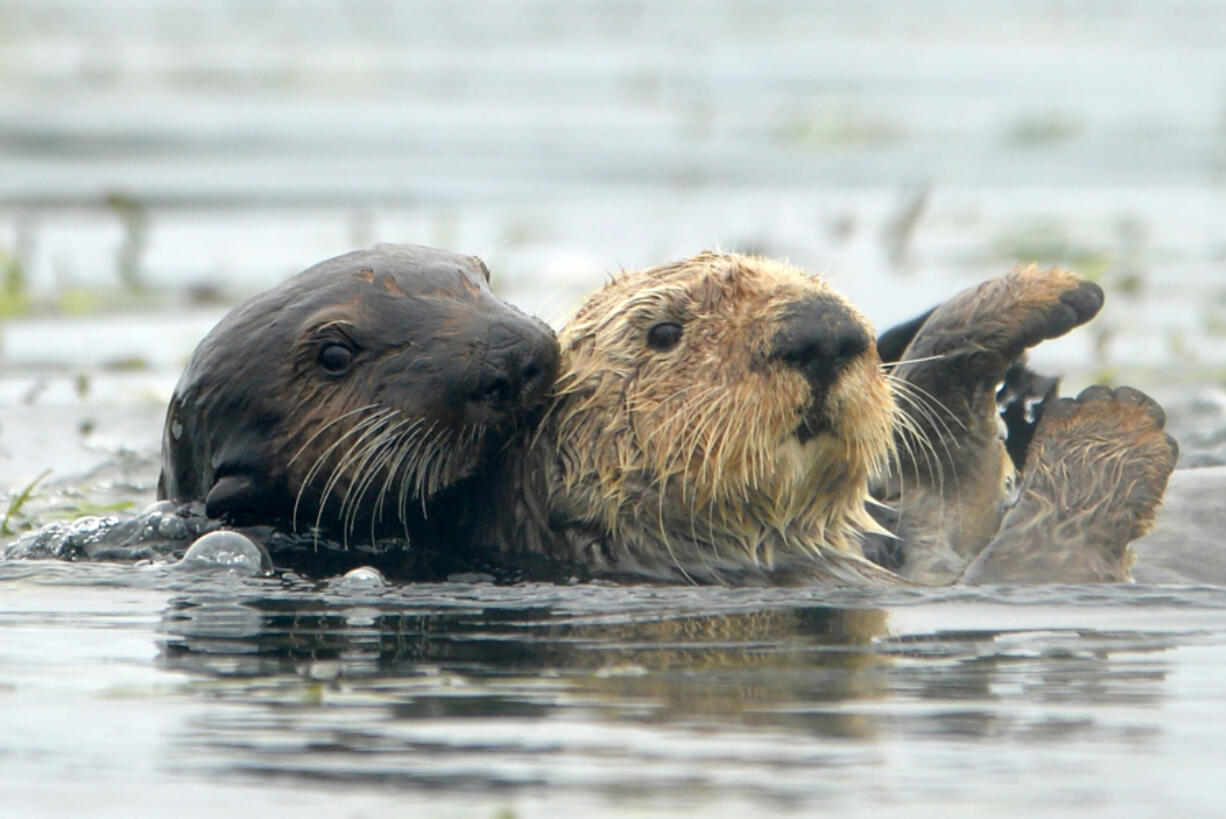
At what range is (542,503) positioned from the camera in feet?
15.4

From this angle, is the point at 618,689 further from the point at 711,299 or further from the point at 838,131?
the point at 838,131

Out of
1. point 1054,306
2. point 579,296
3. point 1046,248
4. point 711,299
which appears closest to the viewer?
point 711,299

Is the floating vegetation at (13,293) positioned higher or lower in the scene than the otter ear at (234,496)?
higher

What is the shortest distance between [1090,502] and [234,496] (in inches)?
75.9

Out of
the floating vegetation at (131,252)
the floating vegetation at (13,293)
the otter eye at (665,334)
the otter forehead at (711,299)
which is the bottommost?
the otter eye at (665,334)

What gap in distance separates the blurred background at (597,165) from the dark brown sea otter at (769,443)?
704 mm

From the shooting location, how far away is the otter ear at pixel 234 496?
4.53m

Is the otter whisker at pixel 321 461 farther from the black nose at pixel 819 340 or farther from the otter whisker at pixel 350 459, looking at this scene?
the black nose at pixel 819 340

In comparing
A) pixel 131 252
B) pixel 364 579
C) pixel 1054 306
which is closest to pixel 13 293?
pixel 131 252

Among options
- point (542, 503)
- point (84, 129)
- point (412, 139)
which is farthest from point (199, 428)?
point (84, 129)

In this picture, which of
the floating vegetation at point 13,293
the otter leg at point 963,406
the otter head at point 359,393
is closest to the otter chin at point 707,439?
the otter head at point 359,393

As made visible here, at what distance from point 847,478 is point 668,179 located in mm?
11003

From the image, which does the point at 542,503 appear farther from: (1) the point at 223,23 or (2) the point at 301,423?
(1) the point at 223,23

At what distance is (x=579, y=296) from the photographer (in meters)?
10.0
